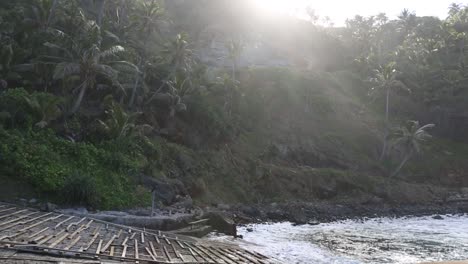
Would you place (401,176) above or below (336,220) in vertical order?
above

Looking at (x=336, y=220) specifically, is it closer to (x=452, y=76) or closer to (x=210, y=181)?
(x=210, y=181)

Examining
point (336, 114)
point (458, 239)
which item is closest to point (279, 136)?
point (336, 114)

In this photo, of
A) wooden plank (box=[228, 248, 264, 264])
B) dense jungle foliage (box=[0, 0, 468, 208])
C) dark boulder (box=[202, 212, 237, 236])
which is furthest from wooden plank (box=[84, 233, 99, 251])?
dark boulder (box=[202, 212, 237, 236])

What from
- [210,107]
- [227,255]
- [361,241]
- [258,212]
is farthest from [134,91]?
[227,255]

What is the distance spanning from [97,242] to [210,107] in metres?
29.7

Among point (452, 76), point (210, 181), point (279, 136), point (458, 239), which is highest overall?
point (452, 76)

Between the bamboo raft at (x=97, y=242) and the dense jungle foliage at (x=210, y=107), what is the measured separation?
4.98m

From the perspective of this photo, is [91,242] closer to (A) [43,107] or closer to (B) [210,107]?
(A) [43,107]

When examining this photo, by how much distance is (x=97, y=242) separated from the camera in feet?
59.4

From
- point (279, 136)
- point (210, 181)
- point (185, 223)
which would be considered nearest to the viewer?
point (185, 223)

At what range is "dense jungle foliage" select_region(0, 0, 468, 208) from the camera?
3030 cm

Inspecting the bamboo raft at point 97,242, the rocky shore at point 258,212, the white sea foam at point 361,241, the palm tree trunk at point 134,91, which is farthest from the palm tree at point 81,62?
the white sea foam at point 361,241

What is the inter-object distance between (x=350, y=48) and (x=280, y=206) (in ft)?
182

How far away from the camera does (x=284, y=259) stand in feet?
77.6
